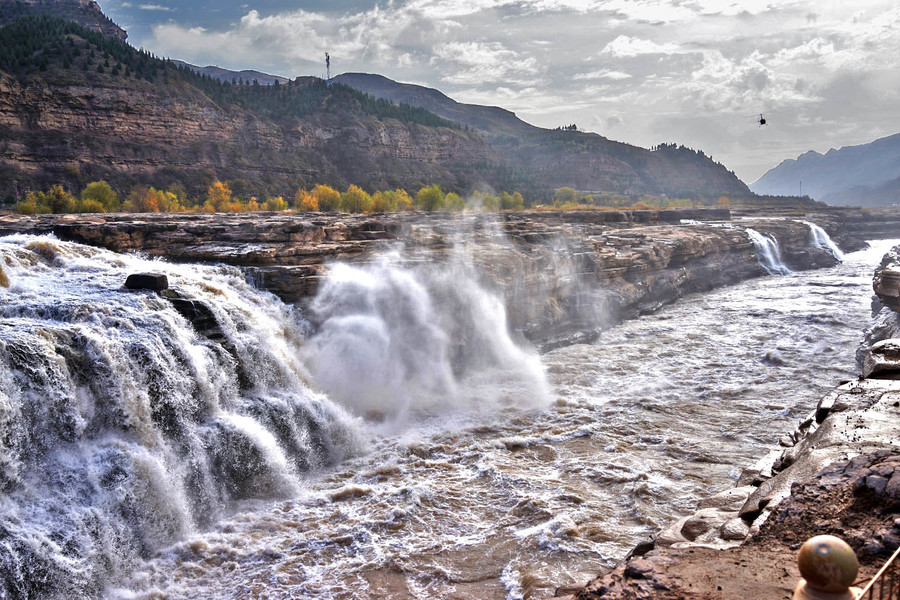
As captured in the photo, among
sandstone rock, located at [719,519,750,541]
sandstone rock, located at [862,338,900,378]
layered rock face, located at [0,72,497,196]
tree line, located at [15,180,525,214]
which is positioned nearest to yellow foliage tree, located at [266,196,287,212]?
tree line, located at [15,180,525,214]

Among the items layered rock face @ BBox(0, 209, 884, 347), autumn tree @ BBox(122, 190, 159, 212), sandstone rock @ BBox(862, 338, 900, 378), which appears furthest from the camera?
autumn tree @ BBox(122, 190, 159, 212)

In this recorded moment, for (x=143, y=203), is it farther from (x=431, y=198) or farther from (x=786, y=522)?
(x=786, y=522)

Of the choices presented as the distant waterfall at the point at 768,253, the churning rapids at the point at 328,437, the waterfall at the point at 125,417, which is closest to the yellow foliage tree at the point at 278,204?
the churning rapids at the point at 328,437

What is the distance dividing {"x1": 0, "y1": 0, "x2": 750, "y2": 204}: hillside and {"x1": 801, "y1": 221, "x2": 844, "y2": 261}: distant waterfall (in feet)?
129

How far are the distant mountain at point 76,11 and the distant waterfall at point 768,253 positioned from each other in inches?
3221

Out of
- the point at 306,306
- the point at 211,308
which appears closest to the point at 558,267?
the point at 306,306

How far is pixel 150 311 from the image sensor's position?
1115 cm

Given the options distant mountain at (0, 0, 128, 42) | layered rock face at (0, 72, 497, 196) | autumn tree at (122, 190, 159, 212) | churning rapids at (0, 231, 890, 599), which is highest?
distant mountain at (0, 0, 128, 42)

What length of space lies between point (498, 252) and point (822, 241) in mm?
30691

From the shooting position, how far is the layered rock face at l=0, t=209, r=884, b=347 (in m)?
16.4

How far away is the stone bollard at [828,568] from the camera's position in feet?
10.2

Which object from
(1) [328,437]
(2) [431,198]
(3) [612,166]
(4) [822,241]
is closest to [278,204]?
(2) [431,198]

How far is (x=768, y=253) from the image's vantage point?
116 ft

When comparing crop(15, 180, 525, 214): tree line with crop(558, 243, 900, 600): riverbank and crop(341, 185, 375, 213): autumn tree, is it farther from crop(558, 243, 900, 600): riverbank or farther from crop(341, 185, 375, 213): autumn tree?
crop(558, 243, 900, 600): riverbank
